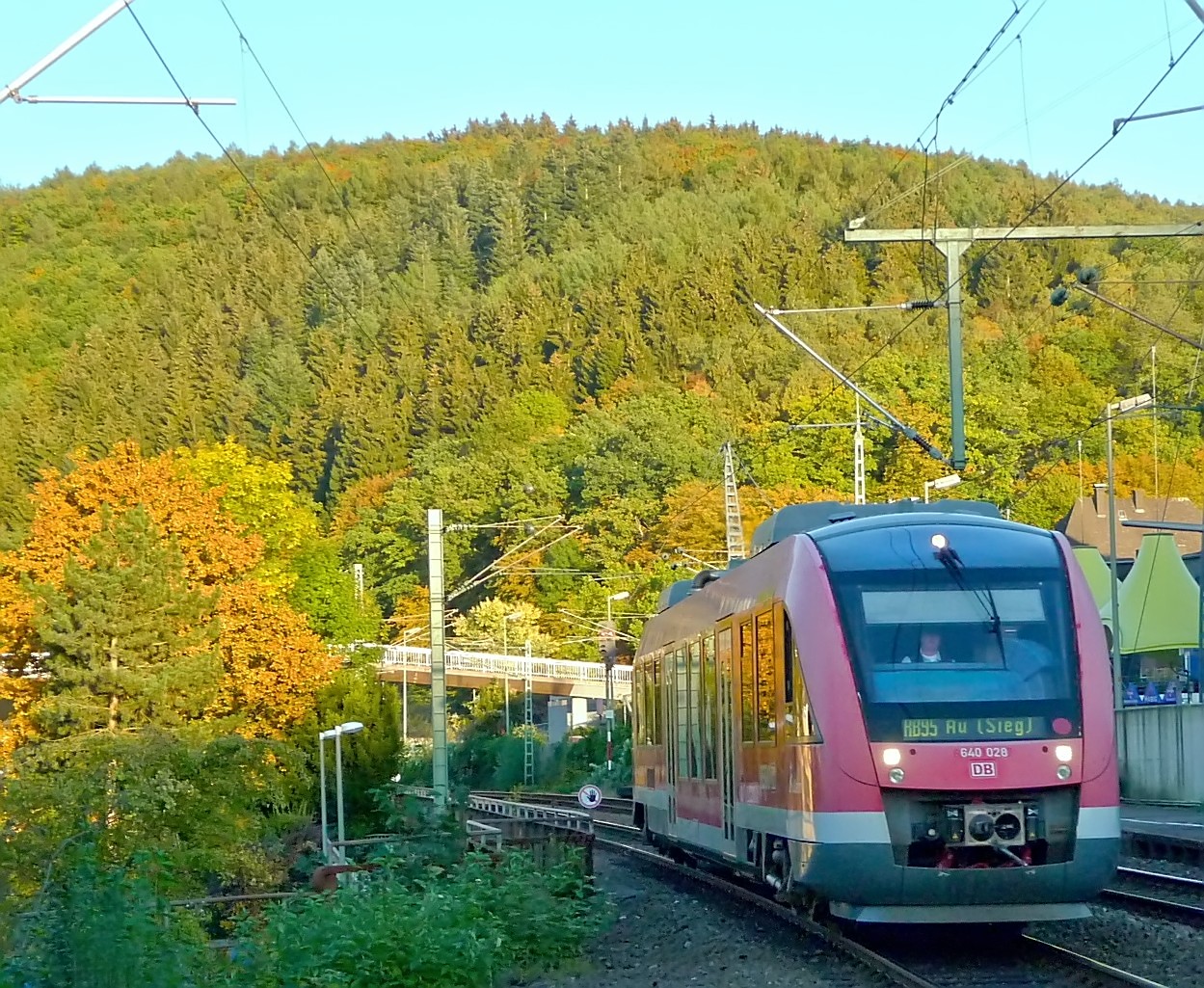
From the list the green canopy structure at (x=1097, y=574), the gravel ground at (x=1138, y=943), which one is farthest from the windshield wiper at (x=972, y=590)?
the green canopy structure at (x=1097, y=574)

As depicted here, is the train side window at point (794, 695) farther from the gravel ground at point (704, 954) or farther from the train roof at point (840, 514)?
the gravel ground at point (704, 954)

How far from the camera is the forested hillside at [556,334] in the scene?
272 feet

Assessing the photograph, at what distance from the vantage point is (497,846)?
17812mm

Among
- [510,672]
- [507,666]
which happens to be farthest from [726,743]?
[510,672]

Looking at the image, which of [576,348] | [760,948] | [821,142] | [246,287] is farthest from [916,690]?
[821,142]

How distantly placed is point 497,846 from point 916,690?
6.58 meters

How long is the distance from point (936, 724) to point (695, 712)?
6.05 m

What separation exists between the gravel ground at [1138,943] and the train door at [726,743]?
2974 mm

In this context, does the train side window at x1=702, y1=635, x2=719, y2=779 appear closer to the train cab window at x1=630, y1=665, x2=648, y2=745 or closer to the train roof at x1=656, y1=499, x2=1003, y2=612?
the train roof at x1=656, y1=499, x2=1003, y2=612

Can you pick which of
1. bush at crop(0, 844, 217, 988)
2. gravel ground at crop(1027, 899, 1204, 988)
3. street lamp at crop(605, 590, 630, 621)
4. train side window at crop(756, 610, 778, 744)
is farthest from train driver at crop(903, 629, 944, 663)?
street lamp at crop(605, 590, 630, 621)

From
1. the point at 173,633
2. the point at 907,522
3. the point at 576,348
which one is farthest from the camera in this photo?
the point at 576,348

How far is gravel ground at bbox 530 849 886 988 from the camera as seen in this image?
12.4 m

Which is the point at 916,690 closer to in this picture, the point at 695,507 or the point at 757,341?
the point at 695,507

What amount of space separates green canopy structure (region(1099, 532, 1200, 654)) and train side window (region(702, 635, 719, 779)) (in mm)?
24701
